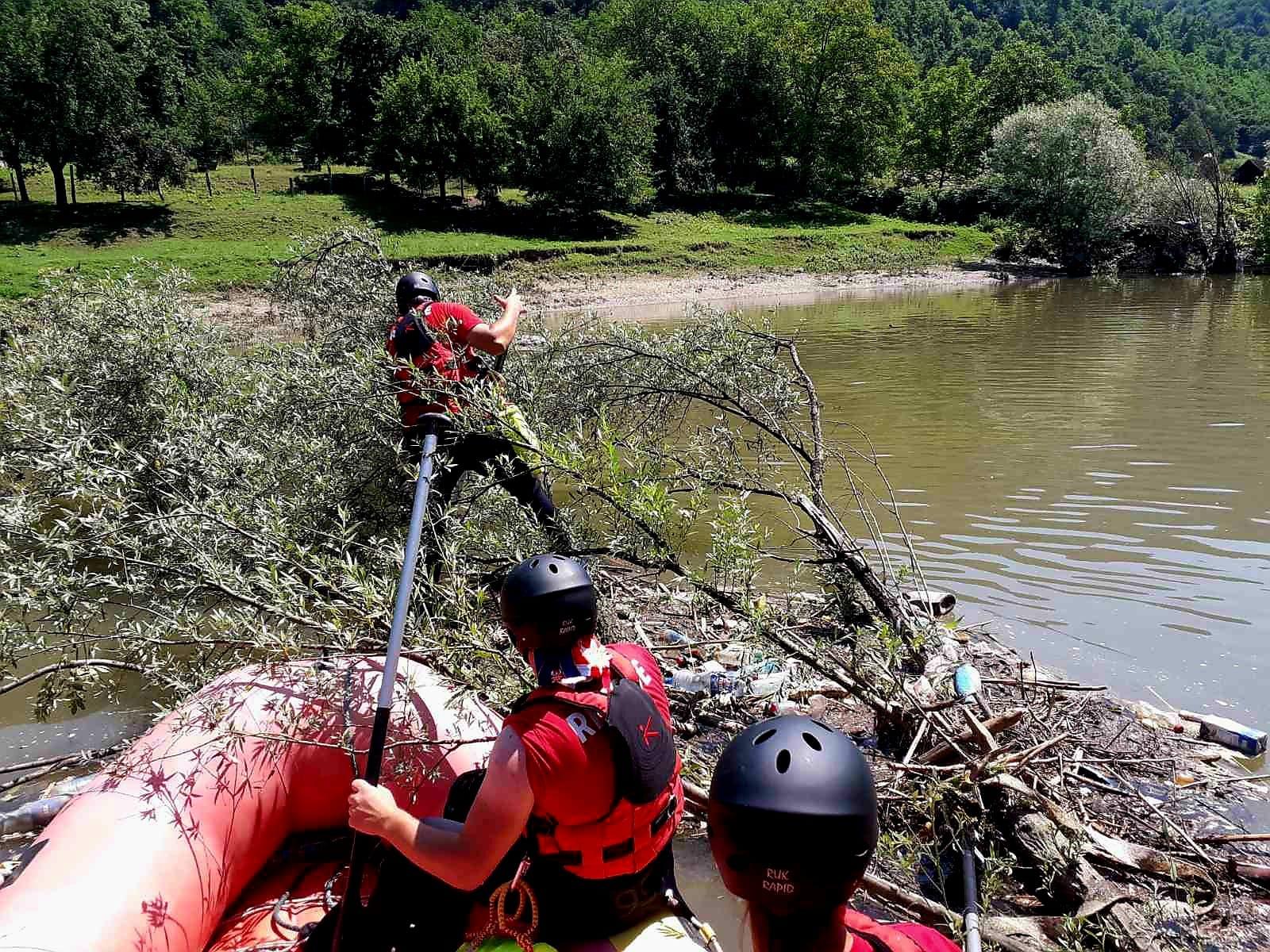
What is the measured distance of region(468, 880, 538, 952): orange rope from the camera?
2.52 m

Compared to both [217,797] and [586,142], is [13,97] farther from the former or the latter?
[217,797]

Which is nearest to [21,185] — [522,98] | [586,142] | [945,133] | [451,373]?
[522,98]

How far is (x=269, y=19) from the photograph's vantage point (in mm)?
83062

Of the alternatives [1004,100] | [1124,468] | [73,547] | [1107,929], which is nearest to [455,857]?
[1107,929]

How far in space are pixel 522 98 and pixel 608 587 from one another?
54.1m

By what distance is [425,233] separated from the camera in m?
45.1

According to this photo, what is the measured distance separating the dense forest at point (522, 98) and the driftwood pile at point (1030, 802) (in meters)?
46.2

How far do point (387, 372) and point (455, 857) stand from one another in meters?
3.78

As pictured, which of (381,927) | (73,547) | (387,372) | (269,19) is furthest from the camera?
(269,19)

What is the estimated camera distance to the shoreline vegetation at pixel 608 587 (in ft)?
12.9

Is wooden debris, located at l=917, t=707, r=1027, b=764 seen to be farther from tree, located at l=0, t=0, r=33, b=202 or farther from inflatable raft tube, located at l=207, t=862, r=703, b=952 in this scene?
tree, located at l=0, t=0, r=33, b=202

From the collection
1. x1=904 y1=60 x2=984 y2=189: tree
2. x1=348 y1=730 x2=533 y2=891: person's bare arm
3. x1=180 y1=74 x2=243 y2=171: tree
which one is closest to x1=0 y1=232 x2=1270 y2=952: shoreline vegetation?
x1=348 y1=730 x2=533 y2=891: person's bare arm

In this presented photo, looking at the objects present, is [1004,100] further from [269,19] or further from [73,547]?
[73,547]

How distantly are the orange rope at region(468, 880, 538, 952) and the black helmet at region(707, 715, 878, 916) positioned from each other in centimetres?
A: 117
